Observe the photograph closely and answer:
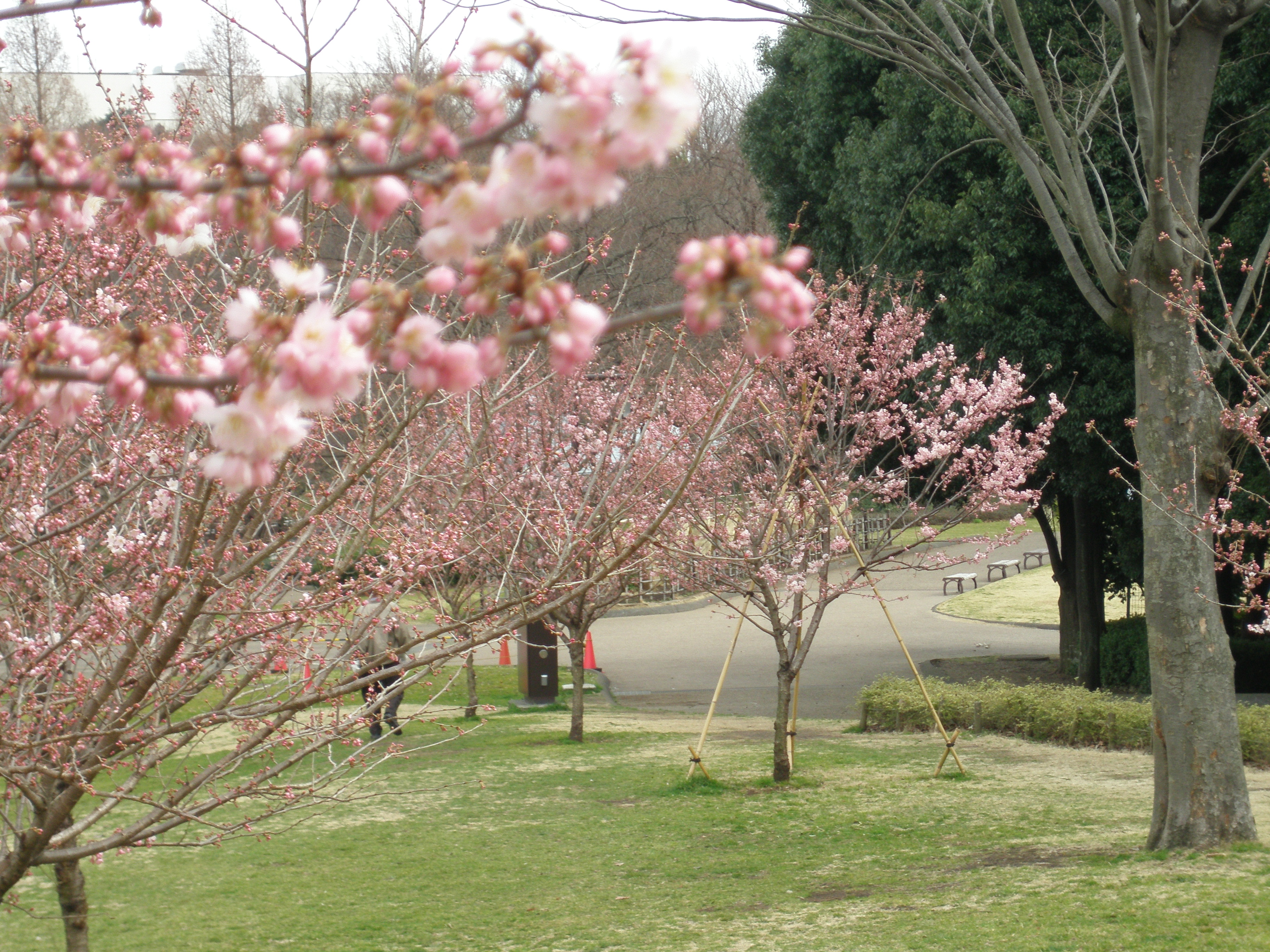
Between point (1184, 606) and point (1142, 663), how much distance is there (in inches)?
388

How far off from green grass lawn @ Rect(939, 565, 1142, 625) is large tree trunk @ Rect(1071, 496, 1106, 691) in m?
6.93

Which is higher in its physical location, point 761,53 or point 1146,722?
point 761,53

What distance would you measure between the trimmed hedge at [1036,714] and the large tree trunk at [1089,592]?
97.6 inches

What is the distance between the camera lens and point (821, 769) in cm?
1062

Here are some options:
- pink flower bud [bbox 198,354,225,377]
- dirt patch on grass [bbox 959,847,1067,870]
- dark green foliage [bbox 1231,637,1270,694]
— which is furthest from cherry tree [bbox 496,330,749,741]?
dark green foliage [bbox 1231,637,1270,694]

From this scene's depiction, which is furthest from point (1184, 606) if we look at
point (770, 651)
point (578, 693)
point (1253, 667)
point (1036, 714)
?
point (770, 651)

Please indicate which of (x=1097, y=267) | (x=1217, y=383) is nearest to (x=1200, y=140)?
(x=1097, y=267)

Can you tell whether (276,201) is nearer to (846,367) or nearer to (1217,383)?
(846,367)

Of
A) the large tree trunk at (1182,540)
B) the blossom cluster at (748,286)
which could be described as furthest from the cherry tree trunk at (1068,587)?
the blossom cluster at (748,286)

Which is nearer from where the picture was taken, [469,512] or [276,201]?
[276,201]

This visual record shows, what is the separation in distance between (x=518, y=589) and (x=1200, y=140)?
5.81 metres

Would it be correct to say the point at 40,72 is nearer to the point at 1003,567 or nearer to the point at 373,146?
the point at 373,146

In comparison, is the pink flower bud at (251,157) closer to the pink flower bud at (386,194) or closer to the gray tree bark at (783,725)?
the pink flower bud at (386,194)

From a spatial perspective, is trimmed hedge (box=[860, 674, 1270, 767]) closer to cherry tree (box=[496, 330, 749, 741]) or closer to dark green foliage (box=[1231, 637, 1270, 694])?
cherry tree (box=[496, 330, 749, 741])
